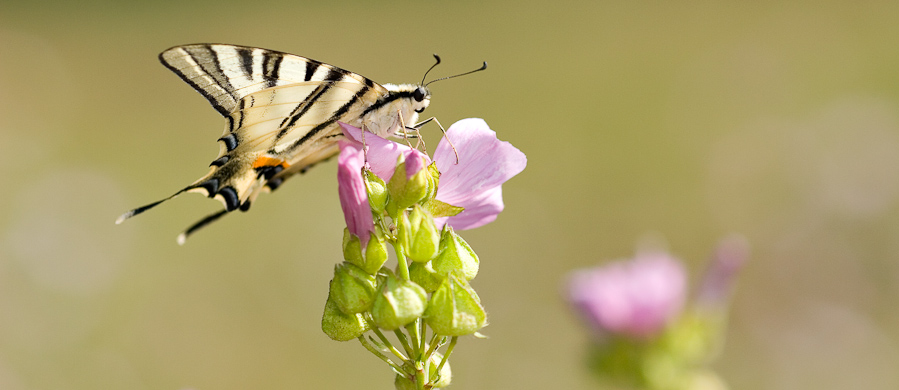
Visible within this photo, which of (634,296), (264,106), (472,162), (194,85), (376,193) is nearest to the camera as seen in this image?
(376,193)

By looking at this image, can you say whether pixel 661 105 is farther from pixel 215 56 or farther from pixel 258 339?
pixel 215 56

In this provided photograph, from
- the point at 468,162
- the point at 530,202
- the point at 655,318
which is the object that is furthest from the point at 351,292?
the point at 530,202

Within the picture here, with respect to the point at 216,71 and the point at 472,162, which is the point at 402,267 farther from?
the point at 216,71

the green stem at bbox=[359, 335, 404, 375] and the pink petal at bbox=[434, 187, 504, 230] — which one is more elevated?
the pink petal at bbox=[434, 187, 504, 230]

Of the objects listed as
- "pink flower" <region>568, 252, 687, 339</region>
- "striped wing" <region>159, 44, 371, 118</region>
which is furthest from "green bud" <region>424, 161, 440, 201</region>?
"pink flower" <region>568, 252, 687, 339</region>

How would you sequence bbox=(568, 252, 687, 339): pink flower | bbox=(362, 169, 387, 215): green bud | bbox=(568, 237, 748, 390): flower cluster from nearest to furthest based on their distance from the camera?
bbox=(362, 169, 387, 215): green bud < bbox=(568, 237, 748, 390): flower cluster < bbox=(568, 252, 687, 339): pink flower

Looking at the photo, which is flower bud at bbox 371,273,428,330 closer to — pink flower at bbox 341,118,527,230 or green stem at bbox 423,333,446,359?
green stem at bbox 423,333,446,359
